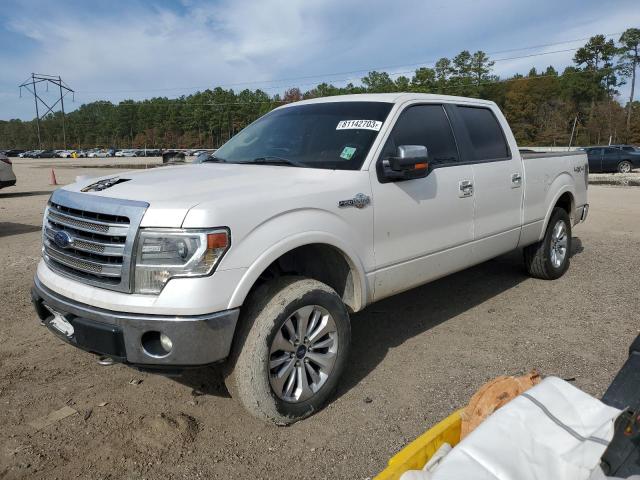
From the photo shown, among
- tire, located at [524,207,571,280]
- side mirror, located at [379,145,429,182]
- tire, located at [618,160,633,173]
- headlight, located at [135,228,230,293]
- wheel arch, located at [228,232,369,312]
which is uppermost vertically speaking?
side mirror, located at [379,145,429,182]

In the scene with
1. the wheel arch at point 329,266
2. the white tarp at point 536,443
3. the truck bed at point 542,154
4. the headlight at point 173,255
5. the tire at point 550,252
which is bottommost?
the tire at point 550,252

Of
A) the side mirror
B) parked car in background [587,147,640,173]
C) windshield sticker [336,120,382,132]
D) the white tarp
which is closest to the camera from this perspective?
the white tarp

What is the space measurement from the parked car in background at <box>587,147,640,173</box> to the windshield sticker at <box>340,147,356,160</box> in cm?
2564

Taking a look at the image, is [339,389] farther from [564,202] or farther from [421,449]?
[564,202]

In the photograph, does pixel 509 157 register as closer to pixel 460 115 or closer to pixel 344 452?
pixel 460 115

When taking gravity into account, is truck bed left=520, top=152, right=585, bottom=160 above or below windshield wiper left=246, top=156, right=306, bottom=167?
below

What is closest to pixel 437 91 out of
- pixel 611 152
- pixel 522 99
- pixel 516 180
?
pixel 522 99

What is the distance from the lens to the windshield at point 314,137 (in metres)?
3.60

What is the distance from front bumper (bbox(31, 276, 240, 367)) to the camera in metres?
2.56

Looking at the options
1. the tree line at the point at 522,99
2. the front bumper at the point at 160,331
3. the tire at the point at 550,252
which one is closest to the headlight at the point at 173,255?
the front bumper at the point at 160,331

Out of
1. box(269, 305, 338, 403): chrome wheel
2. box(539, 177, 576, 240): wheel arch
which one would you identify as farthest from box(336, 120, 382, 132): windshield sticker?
box(539, 177, 576, 240): wheel arch

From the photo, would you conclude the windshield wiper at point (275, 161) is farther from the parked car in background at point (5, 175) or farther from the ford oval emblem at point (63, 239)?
the parked car in background at point (5, 175)

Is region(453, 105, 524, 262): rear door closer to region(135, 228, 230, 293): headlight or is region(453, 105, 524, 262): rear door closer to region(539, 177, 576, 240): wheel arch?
region(539, 177, 576, 240): wheel arch

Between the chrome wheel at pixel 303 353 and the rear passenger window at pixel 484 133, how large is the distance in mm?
2285
